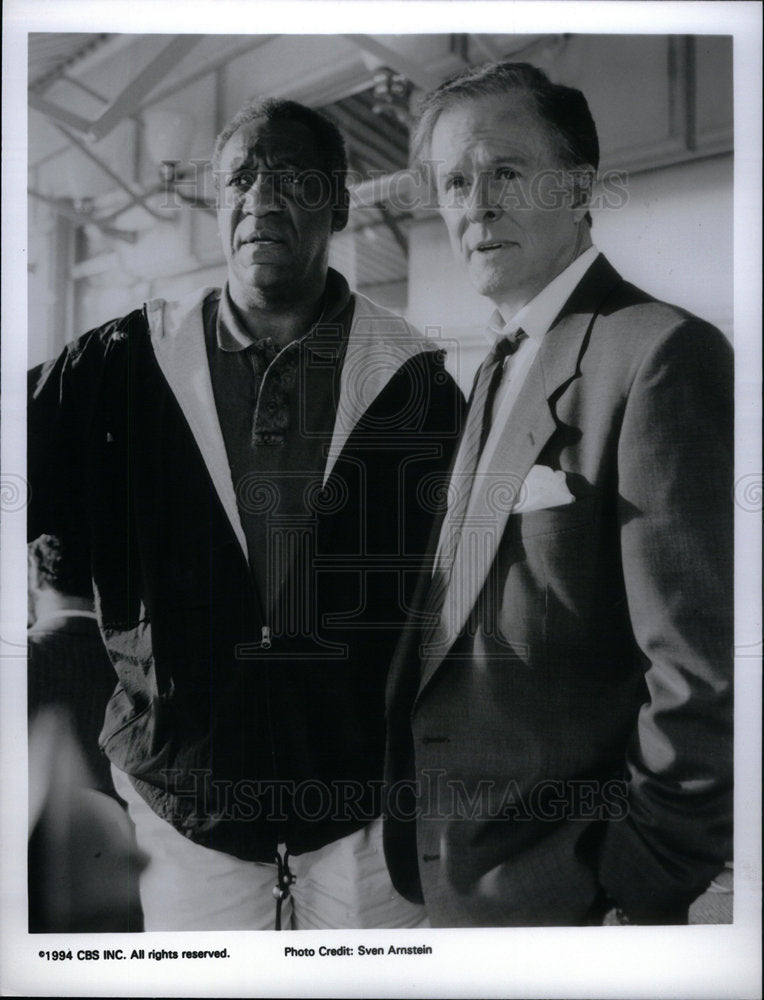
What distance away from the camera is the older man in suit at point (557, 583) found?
2.13 meters

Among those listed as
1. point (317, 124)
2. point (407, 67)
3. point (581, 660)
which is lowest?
point (581, 660)

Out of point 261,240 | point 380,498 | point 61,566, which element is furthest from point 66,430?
point 380,498

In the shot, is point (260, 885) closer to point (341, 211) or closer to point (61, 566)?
point (61, 566)

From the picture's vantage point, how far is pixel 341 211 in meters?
Result: 2.19

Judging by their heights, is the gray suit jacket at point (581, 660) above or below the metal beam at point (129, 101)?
below

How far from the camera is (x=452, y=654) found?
2.15m

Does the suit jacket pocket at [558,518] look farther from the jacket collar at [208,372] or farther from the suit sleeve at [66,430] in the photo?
the suit sleeve at [66,430]

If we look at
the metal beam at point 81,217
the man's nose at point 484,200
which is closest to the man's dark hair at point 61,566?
the metal beam at point 81,217

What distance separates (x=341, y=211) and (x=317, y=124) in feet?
0.74

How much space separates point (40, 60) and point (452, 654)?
182 cm

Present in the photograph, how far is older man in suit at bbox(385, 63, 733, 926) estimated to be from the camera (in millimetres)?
2131

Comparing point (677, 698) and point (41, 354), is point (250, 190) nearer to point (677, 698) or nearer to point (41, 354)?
point (41, 354)

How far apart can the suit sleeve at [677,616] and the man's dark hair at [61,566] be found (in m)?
1.36

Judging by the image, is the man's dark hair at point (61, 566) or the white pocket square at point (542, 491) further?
the man's dark hair at point (61, 566)
